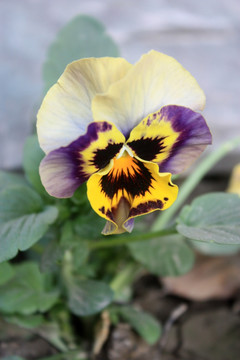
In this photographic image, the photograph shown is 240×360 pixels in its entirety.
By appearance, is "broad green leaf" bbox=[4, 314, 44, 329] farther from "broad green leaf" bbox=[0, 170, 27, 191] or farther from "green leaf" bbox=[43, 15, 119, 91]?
"green leaf" bbox=[43, 15, 119, 91]

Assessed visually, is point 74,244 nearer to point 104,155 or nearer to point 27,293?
point 27,293

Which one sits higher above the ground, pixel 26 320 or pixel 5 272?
pixel 5 272

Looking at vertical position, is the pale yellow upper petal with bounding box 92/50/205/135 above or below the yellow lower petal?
above

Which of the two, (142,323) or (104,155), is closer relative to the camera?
(104,155)

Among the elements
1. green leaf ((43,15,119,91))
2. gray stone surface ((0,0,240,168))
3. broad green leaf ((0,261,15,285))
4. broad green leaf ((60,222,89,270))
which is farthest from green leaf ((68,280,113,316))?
gray stone surface ((0,0,240,168))

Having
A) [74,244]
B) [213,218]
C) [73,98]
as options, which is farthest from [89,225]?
[73,98]

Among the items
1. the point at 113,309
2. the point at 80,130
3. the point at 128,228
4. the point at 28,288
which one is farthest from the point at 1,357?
the point at 80,130
